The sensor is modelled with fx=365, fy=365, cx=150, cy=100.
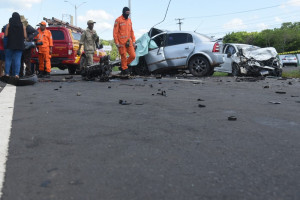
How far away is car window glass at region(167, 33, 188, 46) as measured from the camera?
12492mm

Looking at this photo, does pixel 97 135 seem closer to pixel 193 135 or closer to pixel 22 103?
pixel 193 135

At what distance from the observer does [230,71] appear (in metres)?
14.3

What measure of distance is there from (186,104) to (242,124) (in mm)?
1559

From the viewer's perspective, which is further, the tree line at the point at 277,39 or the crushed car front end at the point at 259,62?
the tree line at the point at 277,39

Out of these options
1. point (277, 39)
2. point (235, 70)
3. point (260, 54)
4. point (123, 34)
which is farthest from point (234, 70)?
point (277, 39)

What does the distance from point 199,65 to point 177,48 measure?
0.96 m

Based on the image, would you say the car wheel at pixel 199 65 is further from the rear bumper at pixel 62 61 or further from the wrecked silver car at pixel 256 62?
the rear bumper at pixel 62 61

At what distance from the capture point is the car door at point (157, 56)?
12.5 m

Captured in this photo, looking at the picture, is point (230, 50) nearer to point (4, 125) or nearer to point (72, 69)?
point (72, 69)

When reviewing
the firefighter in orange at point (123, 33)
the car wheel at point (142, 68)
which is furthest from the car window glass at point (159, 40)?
the firefighter in orange at point (123, 33)

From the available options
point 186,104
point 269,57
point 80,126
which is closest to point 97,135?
point 80,126

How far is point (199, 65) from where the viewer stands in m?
12.3

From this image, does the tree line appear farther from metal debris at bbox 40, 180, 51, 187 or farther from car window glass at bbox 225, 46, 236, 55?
metal debris at bbox 40, 180, 51, 187

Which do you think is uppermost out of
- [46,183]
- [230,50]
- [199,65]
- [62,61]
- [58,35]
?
[58,35]
